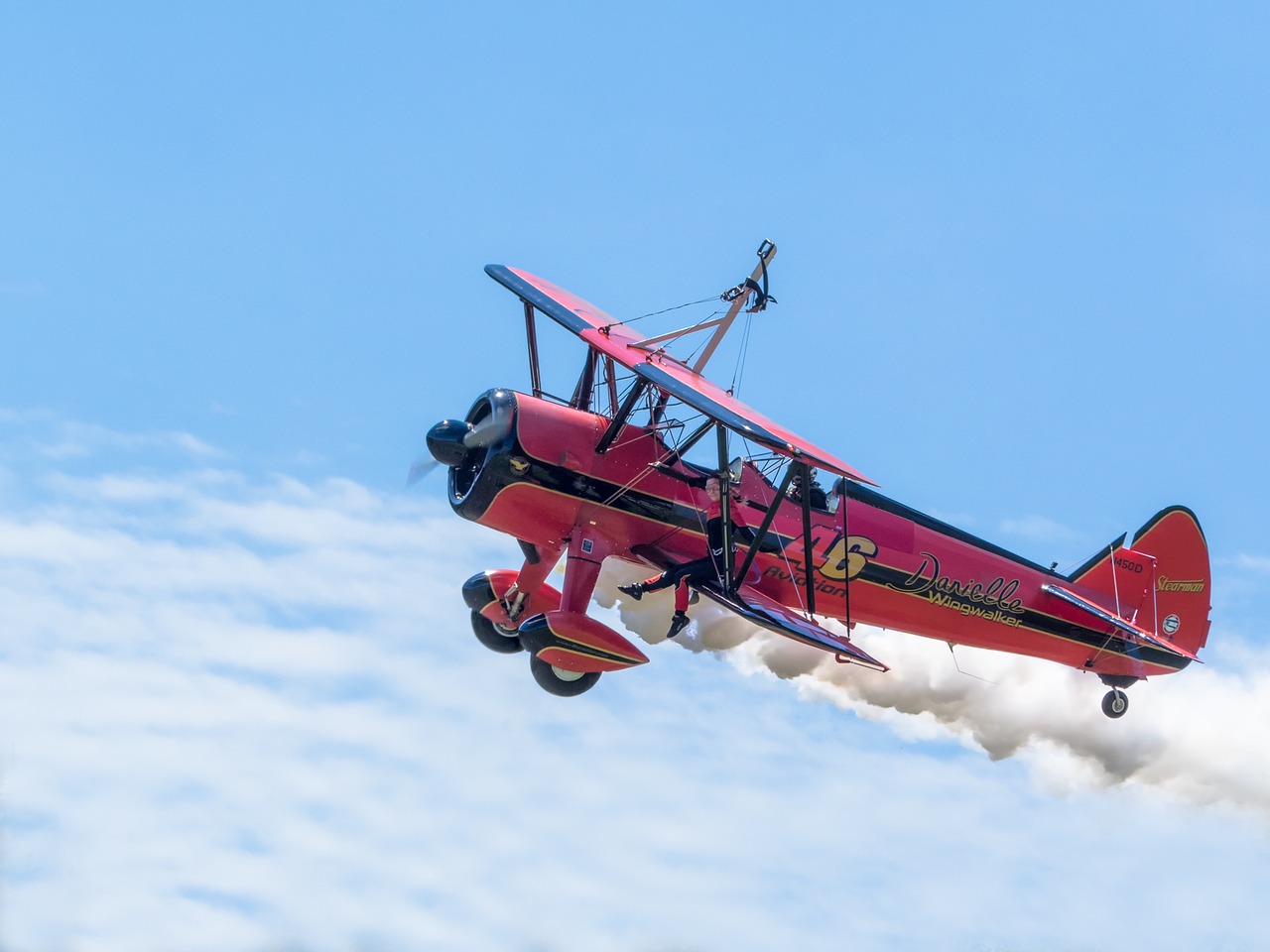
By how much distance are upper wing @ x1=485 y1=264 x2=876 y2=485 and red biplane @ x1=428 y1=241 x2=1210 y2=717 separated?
0.12 feet

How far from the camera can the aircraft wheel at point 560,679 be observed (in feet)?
72.6

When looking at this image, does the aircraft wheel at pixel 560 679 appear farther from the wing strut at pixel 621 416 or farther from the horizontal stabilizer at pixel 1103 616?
the horizontal stabilizer at pixel 1103 616

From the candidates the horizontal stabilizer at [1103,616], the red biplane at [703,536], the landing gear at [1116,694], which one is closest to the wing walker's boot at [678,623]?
the red biplane at [703,536]

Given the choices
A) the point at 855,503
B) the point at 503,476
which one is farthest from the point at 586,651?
the point at 855,503

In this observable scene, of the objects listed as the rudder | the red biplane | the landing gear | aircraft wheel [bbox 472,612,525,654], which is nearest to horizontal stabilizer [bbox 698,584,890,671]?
the red biplane

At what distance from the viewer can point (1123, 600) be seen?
26375 millimetres

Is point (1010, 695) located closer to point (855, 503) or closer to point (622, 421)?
point (855, 503)

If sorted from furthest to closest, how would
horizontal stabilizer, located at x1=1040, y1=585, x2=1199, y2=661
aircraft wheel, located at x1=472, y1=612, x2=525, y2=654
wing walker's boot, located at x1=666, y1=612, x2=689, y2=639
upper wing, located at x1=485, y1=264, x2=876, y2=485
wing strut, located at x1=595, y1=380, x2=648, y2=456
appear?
horizontal stabilizer, located at x1=1040, y1=585, x2=1199, y2=661 → aircraft wheel, located at x1=472, y1=612, x2=525, y2=654 → wing walker's boot, located at x1=666, y1=612, x2=689, y2=639 → wing strut, located at x1=595, y1=380, x2=648, y2=456 → upper wing, located at x1=485, y1=264, x2=876, y2=485

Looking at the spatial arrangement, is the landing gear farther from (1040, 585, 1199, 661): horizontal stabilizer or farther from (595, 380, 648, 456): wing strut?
(595, 380, 648, 456): wing strut

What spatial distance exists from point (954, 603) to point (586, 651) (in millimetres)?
5546

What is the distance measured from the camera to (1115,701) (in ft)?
85.9

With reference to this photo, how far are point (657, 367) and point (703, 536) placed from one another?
2217mm

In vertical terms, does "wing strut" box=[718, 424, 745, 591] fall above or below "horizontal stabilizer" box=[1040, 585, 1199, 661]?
below

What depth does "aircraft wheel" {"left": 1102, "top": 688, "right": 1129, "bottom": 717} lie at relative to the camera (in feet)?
86.0
